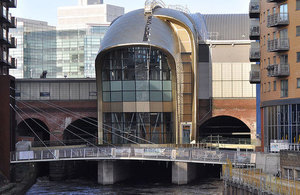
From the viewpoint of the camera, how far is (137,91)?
3452 inches

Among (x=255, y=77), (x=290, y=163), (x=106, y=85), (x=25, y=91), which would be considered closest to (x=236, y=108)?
(x=106, y=85)

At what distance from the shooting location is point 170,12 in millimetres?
91125

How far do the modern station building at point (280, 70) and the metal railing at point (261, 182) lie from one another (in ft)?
34.9

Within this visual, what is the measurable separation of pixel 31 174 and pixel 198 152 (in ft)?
63.1

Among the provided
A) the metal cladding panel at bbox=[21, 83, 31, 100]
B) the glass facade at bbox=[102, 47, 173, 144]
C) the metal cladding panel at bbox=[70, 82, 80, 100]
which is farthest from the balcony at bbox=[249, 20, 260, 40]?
the metal cladding panel at bbox=[21, 83, 31, 100]

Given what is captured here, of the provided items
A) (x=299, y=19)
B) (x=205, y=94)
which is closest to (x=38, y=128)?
(x=205, y=94)

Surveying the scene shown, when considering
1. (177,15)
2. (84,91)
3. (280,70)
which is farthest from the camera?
(84,91)

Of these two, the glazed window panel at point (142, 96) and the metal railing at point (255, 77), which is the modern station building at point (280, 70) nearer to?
the metal railing at point (255, 77)

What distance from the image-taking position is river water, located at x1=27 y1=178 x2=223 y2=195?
68.6 m

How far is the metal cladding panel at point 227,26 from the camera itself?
101 meters

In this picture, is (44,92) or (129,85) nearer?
(129,85)

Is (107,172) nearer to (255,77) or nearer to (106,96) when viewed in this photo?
(106,96)

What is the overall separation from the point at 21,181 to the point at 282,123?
26392 millimetres

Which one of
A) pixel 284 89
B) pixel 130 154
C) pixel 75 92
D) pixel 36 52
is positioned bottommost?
pixel 130 154
